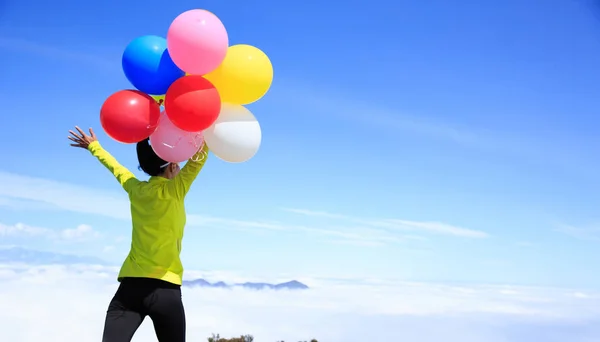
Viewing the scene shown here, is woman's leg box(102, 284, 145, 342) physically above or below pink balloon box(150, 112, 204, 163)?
below

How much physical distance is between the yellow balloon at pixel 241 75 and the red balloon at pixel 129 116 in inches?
18.6

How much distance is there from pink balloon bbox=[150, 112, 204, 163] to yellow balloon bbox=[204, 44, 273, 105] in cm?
41

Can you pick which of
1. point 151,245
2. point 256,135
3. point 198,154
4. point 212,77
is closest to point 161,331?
point 151,245

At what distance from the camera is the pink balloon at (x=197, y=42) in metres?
3.78

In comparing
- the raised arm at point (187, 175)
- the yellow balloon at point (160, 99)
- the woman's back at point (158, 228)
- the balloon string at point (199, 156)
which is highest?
the yellow balloon at point (160, 99)

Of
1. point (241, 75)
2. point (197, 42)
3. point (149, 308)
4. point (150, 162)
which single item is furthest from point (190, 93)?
point (149, 308)

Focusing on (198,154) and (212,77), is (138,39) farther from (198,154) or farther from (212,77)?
(198,154)

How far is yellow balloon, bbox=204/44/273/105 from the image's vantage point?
4.02 metres

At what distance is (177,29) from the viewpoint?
383 centimetres

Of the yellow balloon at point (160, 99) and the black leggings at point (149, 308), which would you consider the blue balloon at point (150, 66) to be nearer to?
the yellow balloon at point (160, 99)

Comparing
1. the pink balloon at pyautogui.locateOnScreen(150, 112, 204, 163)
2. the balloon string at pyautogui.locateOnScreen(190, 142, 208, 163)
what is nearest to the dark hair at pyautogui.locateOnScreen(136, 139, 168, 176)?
the pink balloon at pyautogui.locateOnScreen(150, 112, 204, 163)

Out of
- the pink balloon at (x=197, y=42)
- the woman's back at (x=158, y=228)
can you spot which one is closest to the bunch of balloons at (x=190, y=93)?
the pink balloon at (x=197, y=42)

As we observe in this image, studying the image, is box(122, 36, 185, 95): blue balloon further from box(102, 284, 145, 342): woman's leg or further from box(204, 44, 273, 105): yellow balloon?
box(102, 284, 145, 342): woman's leg

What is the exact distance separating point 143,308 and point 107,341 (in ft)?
0.90
